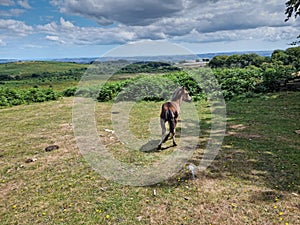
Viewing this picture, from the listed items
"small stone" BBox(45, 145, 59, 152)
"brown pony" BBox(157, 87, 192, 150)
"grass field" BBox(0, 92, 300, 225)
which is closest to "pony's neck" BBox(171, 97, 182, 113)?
"brown pony" BBox(157, 87, 192, 150)

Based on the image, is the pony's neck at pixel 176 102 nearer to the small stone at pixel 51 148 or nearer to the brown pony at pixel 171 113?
the brown pony at pixel 171 113

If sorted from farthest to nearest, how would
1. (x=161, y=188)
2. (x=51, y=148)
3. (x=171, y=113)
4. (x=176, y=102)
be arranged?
(x=176, y=102)
(x=51, y=148)
(x=171, y=113)
(x=161, y=188)

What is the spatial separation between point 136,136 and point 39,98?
17085 millimetres

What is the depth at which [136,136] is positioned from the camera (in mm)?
10922

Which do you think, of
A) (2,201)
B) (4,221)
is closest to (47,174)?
(2,201)

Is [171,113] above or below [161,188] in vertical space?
above

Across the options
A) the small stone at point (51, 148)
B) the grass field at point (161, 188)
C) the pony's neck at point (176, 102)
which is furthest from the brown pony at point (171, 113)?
the small stone at point (51, 148)

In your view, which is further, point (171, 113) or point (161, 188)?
point (171, 113)

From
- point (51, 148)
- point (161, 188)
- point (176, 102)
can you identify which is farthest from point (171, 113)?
point (51, 148)

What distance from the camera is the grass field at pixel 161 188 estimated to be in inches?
206

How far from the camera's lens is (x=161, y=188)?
6375 mm

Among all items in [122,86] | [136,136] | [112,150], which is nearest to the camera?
[112,150]

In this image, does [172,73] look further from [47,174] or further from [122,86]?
[47,174]

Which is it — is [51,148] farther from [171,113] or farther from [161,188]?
[161,188]
